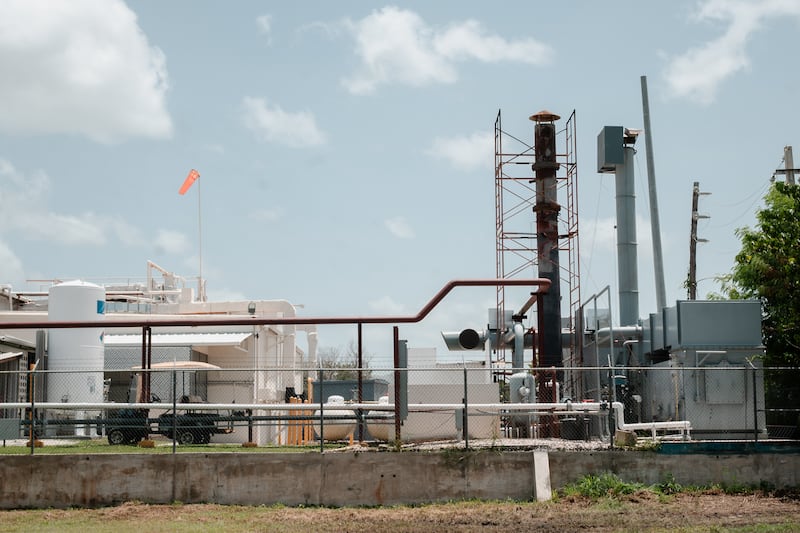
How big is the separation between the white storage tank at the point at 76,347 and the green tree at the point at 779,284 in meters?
16.3

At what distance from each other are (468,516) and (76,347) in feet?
42.1

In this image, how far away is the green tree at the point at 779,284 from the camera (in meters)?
23.5

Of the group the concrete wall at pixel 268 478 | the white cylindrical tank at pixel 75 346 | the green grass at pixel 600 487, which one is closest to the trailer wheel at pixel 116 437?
the white cylindrical tank at pixel 75 346

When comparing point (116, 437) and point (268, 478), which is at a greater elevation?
point (116, 437)

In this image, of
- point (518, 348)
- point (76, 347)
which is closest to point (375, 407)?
point (518, 348)

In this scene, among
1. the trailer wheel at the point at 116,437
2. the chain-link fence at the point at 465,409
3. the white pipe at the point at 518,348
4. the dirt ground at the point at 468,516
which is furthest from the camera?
the white pipe at the point at 518,348

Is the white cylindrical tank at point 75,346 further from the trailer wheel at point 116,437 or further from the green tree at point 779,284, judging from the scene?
the green tree at point 779,284

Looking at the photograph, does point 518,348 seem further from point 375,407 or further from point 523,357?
point 375,407

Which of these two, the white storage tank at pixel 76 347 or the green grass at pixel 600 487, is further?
the white storage tank at pixel 76 347

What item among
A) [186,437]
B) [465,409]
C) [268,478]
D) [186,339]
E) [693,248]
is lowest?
[268,478]

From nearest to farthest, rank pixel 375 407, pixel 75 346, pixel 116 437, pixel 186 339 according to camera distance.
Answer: pixel 375 407 < pixel 116 437 < pixel 75 346 < pixel 186 339

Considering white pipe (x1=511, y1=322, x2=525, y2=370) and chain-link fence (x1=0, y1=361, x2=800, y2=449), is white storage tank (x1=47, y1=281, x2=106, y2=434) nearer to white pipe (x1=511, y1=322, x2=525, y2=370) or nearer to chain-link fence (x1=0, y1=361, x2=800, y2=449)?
chain-link fence (x1=0, y1=361, x2=800, y2=449)

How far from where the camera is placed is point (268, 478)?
17.5m

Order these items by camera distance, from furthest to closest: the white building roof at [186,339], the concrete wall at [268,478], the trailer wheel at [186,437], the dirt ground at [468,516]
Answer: the white building roof at [186,339], the trailer wheel at [186,437], the concrete wall at [268,478], the dirt ground at [468,516]
